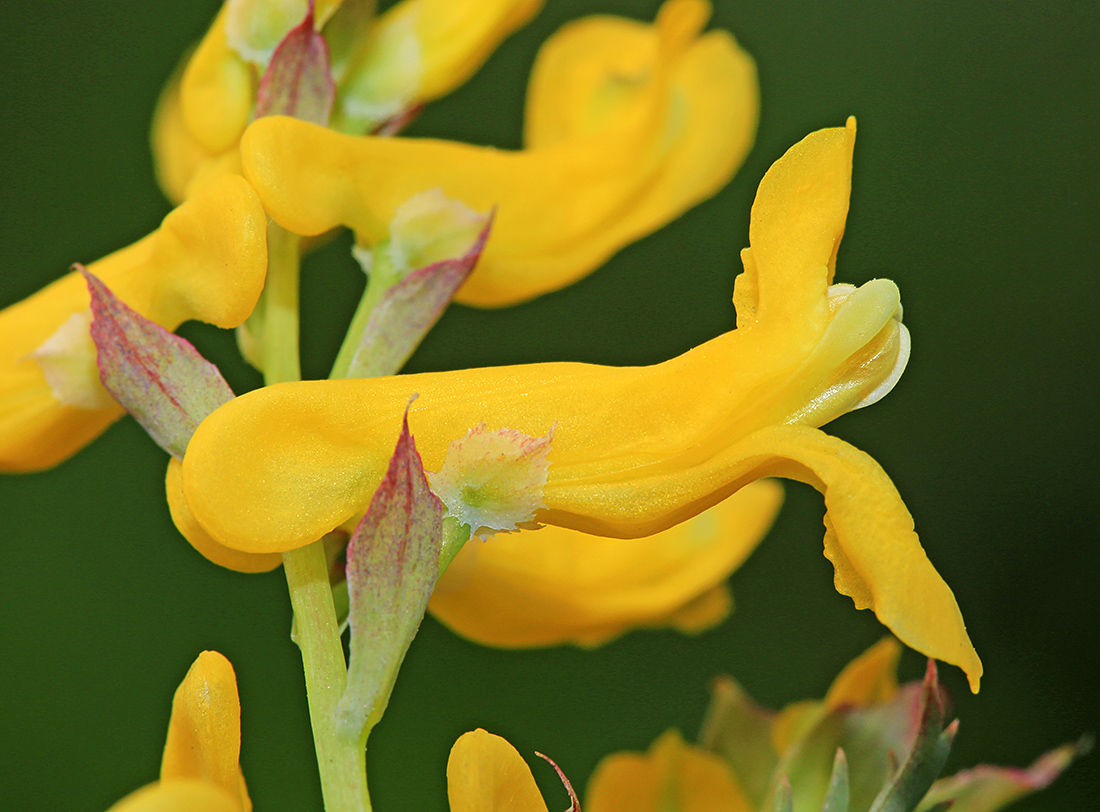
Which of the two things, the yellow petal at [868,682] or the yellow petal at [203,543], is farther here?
the yellow petal at [868,682]

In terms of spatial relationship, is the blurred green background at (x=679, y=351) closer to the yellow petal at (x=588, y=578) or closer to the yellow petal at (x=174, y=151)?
the yellow petal at (x=174, y=151)

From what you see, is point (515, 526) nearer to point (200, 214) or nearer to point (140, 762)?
point (200, 214)

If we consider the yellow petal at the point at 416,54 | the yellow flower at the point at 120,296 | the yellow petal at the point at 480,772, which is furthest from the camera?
the yellow petal at the point at 416,54

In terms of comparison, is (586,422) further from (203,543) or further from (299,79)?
(299,79)

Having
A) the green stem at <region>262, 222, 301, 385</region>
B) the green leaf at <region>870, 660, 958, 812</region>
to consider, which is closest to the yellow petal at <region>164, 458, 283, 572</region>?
the green stem at <region>262, 222, 301, 385</region>

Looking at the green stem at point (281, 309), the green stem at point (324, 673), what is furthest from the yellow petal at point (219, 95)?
the green stem at point (324, 673)

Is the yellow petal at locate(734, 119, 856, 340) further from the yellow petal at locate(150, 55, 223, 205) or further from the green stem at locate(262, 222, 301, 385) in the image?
the yellow petal at locate(150, 55, 223, 205)

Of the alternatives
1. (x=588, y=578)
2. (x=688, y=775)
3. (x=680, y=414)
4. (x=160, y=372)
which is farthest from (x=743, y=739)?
(x=160, y=372)

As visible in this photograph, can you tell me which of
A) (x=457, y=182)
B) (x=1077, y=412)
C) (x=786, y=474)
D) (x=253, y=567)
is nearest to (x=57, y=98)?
(x=457, y=182)
